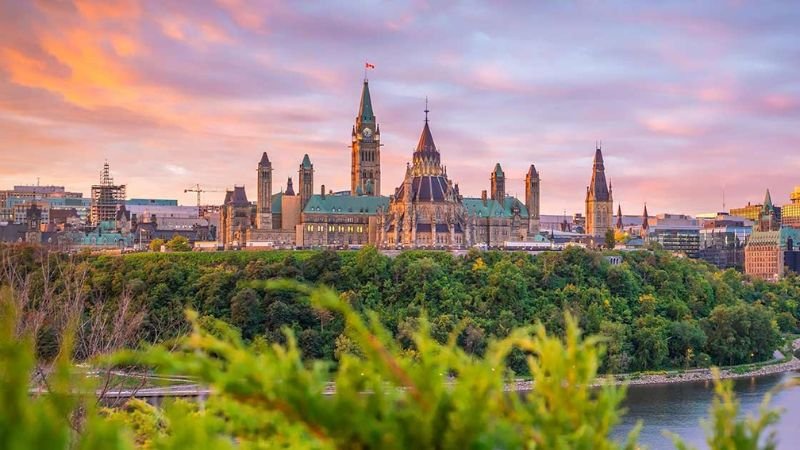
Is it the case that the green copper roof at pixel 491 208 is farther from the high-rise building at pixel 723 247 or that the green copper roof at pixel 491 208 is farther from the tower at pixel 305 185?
the high-rise building at pixel 723 247

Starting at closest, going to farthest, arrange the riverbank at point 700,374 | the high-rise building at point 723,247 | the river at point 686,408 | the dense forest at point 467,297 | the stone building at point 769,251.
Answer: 1. the river at point 686,408
2. the riverbank at point 700,374
3. the dense forest at point 467,297
4. the stone building at point 769,251
5. the high-rise building at point 723,247

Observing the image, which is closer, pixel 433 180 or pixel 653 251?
pixel 653 251

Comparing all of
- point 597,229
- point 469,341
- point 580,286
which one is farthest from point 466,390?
point 597,229

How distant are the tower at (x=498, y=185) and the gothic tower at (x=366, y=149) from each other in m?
16.0

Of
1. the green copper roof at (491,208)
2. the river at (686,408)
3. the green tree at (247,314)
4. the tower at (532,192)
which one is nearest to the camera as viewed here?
the river at (686,408)

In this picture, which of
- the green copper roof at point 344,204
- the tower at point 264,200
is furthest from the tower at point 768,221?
the tower at point 264,200

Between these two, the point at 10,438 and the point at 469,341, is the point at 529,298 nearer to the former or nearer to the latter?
the point at 469,341

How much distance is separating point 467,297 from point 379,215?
3377cm

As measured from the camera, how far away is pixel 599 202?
5413 inches

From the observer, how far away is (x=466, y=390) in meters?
6.63

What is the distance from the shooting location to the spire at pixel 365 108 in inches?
5251

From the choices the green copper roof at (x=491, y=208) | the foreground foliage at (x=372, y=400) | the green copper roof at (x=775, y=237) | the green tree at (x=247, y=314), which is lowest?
the green tree at (x=247, y=314)

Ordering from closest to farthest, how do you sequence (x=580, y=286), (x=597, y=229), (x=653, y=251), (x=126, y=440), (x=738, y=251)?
(x=126, y=440) → (x=580, y=286) → (x=653, y=251) → (x=597, y=229) → (x=738, y=251)

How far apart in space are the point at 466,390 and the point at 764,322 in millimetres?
85082
